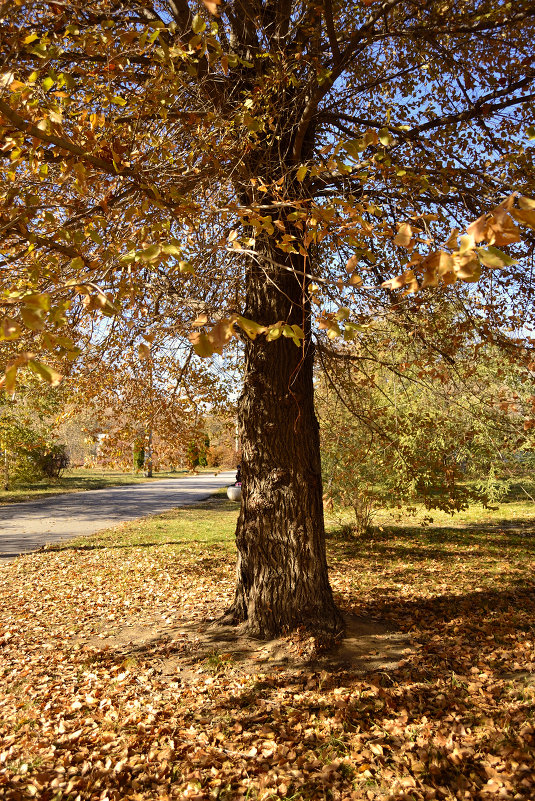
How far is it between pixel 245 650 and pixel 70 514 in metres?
12.4

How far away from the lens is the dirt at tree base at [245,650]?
13.4ft

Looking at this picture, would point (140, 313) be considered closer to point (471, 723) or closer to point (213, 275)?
point (213, 275)

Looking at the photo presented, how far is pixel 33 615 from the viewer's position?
5.98m

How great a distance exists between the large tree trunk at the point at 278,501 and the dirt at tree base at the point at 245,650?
0.17m

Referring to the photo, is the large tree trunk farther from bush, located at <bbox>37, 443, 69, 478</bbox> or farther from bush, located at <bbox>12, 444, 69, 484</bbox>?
bush, located at <bbox>37, 443, 69, 478</bbox>

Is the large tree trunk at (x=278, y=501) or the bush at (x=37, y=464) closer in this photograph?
Result: the large tree trunk at (x=278, y=501)

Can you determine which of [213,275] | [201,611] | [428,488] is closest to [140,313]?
[213,275]

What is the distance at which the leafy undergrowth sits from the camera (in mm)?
2846

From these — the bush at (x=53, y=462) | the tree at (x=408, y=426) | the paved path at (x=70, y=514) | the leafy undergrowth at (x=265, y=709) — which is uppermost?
the tree at (x=408, y=426)

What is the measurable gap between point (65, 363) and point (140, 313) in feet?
4.22

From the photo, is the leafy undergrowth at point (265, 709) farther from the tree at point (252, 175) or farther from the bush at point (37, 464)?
the bush at point (37, 464)

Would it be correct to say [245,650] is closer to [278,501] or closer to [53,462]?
[278,501]

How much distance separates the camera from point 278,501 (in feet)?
14.6

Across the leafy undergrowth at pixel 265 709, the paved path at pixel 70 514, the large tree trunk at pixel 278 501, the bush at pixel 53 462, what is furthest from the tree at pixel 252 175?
the bush at pixel 53 462
